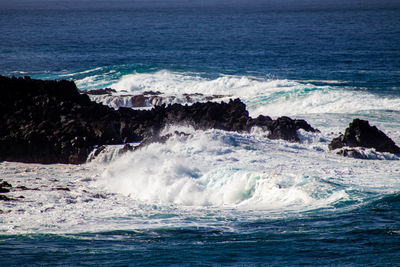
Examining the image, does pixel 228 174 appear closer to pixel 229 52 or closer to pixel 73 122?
pixel 73 122

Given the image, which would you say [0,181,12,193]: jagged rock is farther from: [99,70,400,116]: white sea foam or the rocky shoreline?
[99,70,400,116]: white sea foam

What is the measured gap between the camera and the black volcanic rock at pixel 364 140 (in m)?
25.6

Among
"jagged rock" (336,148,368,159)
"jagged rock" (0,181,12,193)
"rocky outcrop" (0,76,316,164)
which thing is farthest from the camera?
"rocky outcrop" (0,76,316,164)

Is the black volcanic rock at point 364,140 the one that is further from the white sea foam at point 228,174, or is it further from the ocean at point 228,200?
the white sea foam at point 228,174

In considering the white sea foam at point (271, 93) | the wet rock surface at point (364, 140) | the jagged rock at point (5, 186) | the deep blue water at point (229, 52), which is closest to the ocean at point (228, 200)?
the white sea foam at point (271, 93)

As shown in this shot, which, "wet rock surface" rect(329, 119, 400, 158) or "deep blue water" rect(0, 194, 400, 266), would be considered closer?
"deep blue water" rect(0, 194, 400, 266)

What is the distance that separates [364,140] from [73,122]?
13217mm

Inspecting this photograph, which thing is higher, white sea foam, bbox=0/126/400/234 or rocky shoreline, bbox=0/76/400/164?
rocky shoreline, bbox=0/76/400/164

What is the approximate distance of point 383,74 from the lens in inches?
2024

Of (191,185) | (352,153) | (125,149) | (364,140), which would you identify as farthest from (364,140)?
(125,149)

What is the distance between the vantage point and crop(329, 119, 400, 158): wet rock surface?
2561 cm

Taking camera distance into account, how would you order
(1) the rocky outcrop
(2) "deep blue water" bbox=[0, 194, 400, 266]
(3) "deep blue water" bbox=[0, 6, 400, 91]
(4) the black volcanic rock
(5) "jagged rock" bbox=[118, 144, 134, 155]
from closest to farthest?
1. (2) "deep blue water" bbox=[0, 194, 400, 266]
2. (5) "jagged rock" bbox=[118, 144, 134, 155]
3. (1) the rocky outcrop
4. (4) the black volcanic rock
5. (3) "deep blue water" bbox=[0, 6, 400, 91]

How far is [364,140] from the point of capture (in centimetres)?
2595

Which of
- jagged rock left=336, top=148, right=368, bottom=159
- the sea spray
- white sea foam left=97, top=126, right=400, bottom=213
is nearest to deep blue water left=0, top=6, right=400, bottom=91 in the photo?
jagged rock left=336, top=148, right=368, bottom=159
